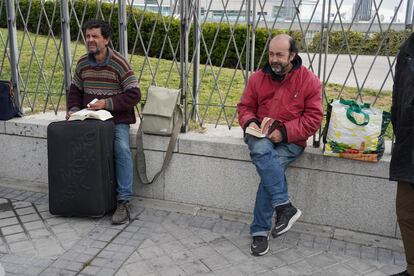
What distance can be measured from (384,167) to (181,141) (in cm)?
172

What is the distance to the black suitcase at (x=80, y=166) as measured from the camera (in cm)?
387

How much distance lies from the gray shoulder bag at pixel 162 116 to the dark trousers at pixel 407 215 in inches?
78.4

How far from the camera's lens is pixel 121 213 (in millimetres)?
3973

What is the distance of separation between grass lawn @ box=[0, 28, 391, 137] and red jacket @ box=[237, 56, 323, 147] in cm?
71

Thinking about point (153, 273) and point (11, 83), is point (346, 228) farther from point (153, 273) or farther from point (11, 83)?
point (11, 83)

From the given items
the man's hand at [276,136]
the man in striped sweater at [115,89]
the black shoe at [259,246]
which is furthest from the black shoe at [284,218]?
the man in striped sweater at [115,89]

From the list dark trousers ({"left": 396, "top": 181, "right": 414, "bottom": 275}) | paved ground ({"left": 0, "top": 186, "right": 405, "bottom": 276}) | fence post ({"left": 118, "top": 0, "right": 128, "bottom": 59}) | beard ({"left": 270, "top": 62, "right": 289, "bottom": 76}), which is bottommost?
paved ground ({"left": 0, "top": 186, "right": 405, "bottom": 276})

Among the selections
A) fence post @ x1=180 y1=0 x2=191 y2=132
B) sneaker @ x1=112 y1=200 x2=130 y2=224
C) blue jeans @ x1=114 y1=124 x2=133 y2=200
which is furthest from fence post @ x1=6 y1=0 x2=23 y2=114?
fence post @ x1=180 y1=0 x2=191 y2=132

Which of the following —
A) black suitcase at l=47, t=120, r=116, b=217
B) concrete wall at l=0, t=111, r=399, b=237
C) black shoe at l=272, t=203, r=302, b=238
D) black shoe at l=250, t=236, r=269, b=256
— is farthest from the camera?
black suitcase at l=47, t=120, r=116, b=217

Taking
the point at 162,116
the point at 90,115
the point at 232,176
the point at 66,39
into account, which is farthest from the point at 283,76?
the point at 66,39

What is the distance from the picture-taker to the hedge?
422 cm

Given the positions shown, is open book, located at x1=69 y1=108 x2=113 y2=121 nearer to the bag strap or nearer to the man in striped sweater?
the man in striped sweater

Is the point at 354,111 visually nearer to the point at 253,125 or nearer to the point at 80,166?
the point at 253,125

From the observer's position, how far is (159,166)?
4.32 metres
